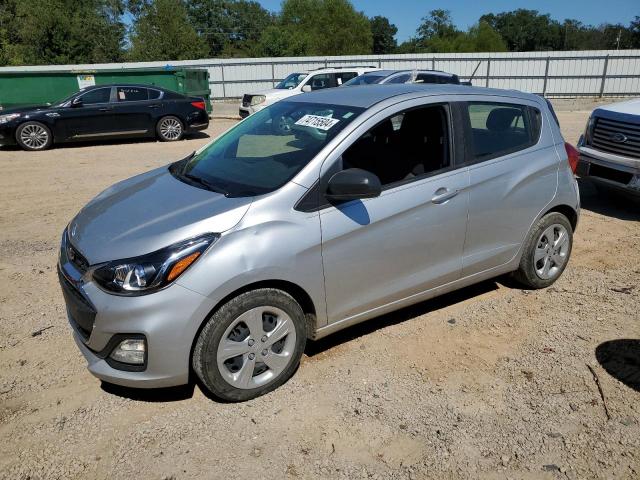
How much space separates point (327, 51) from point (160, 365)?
173 ft

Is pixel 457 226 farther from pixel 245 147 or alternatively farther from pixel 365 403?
pixel 245 147

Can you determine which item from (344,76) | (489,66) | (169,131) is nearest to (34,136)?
(169,131)

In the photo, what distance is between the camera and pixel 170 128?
13.7m

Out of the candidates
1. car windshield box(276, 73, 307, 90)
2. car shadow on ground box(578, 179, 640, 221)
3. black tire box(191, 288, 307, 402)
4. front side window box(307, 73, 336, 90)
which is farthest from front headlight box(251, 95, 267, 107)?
black tire box(191, 288, 307, 402)

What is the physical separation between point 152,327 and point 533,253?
3086 millimetres

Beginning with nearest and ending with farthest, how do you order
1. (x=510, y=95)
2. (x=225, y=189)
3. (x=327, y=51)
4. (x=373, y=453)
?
(x=373, y=453), (x=225, y=189), (x=510, y=95), (x=327, y=51)

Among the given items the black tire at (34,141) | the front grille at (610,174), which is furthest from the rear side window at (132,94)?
the front grille at (610,174)

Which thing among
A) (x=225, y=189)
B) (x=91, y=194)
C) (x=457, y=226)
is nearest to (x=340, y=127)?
(x=225, y=189)

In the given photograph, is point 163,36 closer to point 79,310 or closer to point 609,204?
point 609,204

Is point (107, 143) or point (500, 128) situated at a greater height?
point (500, 128)

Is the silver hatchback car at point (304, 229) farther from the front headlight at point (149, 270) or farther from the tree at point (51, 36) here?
the tree at point (51, 36)

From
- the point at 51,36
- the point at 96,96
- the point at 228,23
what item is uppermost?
the point at 228,23

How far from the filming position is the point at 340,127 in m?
3.24

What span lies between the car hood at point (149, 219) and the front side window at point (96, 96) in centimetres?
1052
